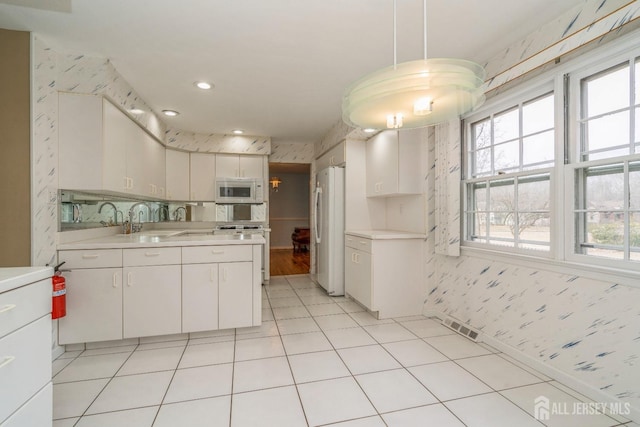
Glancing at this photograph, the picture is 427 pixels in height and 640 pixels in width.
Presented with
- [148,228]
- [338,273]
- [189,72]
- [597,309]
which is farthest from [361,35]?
[148,228]

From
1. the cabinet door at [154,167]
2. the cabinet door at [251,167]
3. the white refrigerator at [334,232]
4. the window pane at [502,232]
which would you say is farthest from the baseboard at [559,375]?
the cabinet door at [154,167]

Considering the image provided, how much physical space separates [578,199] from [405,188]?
1556 millimetres

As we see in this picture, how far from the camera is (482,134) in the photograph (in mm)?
2709

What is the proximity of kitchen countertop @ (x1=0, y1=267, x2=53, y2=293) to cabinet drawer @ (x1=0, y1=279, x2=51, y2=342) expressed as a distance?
0.02 m

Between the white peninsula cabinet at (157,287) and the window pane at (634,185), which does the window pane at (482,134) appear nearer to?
the window pane at (634,185)

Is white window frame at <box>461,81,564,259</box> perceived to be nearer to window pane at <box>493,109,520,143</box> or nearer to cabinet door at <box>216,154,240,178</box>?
window pane at <box>493,109,520,143</box>

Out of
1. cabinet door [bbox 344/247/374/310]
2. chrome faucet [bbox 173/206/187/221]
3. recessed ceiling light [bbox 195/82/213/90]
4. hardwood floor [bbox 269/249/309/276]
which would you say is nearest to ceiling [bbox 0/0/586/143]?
recessed ceiling light [bbox 195/82/213/90]

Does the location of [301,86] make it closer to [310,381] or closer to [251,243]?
[251,243]

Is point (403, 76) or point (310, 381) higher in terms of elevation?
point (403, 76)

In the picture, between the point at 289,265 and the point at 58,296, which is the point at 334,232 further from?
the point at 58,296

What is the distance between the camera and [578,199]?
190cm

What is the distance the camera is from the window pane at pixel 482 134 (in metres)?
2.63

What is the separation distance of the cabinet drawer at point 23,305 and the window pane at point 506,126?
3.19 m

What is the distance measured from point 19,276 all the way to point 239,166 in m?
3.89
